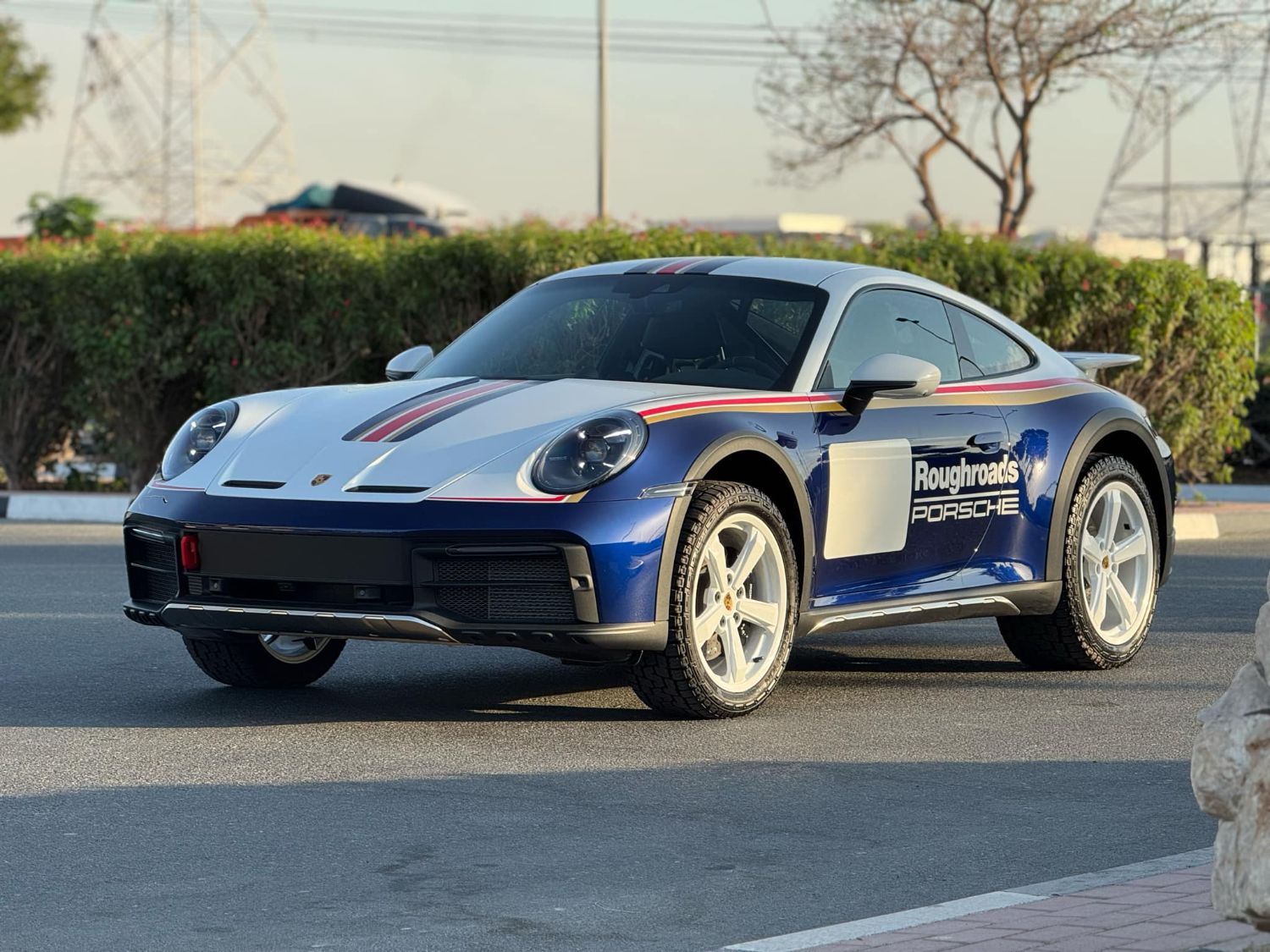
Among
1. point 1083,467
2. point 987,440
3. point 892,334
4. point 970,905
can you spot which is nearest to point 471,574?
point 892,334

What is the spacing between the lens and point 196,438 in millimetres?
7480

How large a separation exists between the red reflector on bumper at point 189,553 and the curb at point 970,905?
3188mm

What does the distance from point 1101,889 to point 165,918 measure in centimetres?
205

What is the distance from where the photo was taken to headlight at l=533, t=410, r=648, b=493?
679 centimetres

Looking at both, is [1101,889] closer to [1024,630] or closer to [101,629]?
[1024,630]

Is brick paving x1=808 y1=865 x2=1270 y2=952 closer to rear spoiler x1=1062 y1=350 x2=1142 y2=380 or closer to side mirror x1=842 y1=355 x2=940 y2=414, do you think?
side mirror x1=842 y1=355 x2=940 y2=414

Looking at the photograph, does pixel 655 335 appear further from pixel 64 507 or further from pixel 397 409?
pixel 64 507

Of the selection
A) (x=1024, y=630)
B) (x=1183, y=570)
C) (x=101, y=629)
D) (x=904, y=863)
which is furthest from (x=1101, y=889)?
(x=1183, y=570)

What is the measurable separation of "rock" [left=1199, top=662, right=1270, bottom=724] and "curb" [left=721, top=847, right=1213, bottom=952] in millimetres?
837

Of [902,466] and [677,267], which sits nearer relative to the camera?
[902,466]

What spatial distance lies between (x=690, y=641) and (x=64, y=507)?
35.5 ft

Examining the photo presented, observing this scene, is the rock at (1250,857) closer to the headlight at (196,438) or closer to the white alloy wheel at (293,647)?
the headlight at (196,438)

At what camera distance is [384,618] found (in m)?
6.71

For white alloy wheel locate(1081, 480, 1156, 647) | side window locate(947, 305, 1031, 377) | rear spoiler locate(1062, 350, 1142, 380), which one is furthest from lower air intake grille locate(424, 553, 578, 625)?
rear spoiler locate(1062, 350, 1142, 380)
